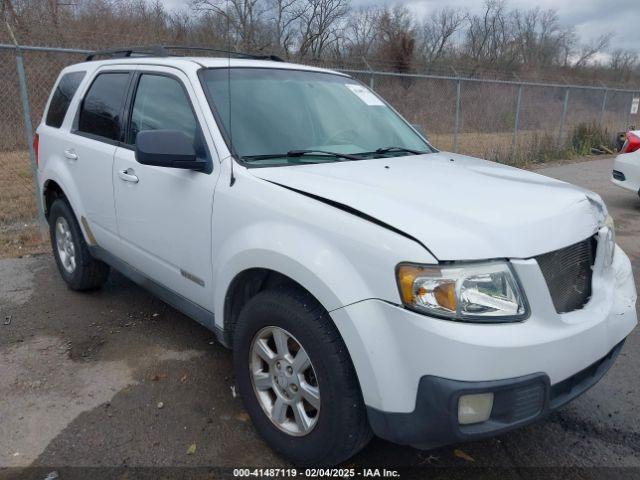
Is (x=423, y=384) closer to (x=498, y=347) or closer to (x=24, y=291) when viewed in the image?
(x=498, y=347)

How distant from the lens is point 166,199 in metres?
3.13

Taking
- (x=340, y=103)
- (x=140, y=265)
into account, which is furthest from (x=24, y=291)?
(x=340, y=103)

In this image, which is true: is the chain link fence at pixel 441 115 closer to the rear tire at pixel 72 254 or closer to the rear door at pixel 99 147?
the rear tire at pixel 72 254

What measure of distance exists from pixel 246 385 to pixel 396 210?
1.23 metres

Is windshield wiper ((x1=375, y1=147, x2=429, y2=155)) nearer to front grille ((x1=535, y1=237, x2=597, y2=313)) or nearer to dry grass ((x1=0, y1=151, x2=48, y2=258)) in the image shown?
front grille ((x1=535, y1=237, x2=597, y2=313))

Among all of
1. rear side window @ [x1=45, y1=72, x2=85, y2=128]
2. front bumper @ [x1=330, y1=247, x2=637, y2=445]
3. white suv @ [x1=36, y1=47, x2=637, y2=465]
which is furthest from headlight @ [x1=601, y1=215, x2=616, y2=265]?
rear side window @ [x1=45, y1=72, x2=85, y2=128]

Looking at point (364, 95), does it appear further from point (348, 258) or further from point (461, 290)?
point (461, 290)

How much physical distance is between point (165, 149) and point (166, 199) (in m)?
0.47

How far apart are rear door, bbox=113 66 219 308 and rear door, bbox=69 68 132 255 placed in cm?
14

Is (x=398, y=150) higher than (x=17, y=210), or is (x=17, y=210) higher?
(x=398, y=150)

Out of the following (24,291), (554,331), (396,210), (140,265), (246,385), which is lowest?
(24,291)

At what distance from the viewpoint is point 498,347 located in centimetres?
196

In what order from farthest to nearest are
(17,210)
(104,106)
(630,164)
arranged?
(630,164) < (17,210) < (104,106)

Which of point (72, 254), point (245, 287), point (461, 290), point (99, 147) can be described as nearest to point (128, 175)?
point (99, 147)
